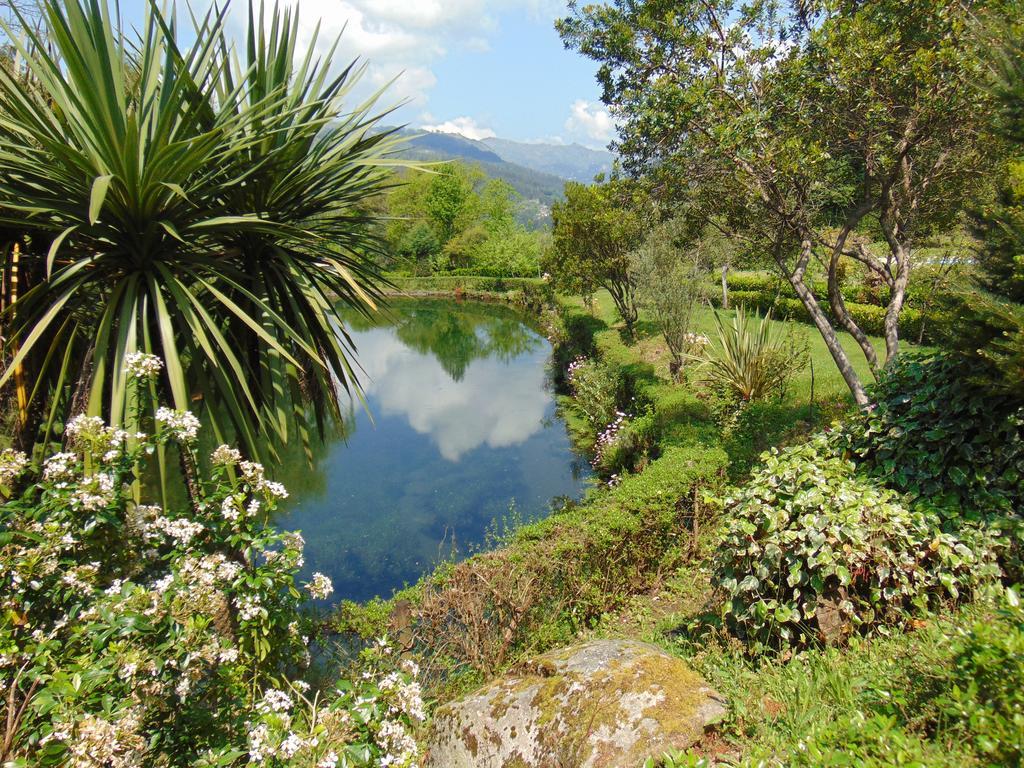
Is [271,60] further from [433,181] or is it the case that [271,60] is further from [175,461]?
[433,181]

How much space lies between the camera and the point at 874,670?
3.17 metres

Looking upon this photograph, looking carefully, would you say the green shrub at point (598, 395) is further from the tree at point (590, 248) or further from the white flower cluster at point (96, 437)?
the white flower cluster at point (96, 437)

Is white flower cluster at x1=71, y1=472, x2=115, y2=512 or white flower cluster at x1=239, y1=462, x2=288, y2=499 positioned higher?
white flower cluster at x1=71, y1=472, x2=115, y2=512

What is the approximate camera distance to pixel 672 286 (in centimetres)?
1346

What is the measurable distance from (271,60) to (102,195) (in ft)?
7.95

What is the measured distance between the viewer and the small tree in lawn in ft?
43.6

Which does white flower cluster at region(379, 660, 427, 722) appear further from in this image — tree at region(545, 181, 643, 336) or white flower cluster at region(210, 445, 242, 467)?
tree at region(545, 181, 643, 336)

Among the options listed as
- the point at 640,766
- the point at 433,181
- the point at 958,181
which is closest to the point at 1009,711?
the point at 640,766

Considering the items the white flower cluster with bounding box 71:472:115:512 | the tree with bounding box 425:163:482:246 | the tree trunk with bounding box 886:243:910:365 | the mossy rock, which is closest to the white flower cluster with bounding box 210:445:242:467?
the white flower cluster with bounding box 71:472:115:512

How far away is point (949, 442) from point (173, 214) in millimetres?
5701

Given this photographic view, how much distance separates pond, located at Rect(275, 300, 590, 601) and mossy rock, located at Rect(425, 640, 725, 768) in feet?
7.05

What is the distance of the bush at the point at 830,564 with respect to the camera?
3756 millimetres

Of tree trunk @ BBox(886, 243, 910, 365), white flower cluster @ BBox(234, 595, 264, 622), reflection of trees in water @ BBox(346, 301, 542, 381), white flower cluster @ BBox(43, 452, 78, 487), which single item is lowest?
reflection of trees in water @ BBox(346, 301, 542, 381)

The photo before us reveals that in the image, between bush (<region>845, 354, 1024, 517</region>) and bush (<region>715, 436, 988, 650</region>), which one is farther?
bush (<region>845, 354, 1024, 517</region>)
